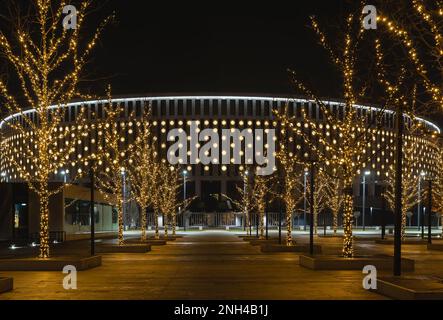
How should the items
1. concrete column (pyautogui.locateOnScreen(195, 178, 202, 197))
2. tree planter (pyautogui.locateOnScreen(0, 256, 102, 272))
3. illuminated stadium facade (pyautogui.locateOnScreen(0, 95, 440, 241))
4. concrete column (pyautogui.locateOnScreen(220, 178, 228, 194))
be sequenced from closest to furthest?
tree planter (pyautogui.locateOnScreen(0, 256, 102, 272)) → illuminated stadium facade (pyautogui.locateOnScreen(0, 95, 440, 241)) → concrete column (pyautogui.locateOnScreen(195, 178, 202, 197)) → concrete column (pyautogui.locateOnScreen(220, 178, 228, 194))

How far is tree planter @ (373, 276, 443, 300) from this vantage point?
47.9ft

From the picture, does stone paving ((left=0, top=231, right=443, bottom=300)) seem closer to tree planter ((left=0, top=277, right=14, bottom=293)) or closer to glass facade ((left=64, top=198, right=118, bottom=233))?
tree planter ((left=0, top=277, right=14, bottom=293))

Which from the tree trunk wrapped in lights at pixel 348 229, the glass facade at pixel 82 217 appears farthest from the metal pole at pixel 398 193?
the glass facade at pixel 82 217

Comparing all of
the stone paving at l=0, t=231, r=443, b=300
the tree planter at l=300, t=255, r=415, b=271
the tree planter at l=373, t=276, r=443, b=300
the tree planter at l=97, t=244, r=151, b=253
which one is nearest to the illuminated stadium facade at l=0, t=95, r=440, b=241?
the tree planter at l=97, t=244, r=151, b=253

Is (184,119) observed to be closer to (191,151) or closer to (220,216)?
(191,151)

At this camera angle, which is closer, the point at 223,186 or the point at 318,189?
the point at 318,189

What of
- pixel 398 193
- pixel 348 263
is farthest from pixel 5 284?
pixel 348 263

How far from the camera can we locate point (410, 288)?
50.7 ft

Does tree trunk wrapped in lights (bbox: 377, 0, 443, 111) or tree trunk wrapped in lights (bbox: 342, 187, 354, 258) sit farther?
tree trunk wrapped in lights (bbox: 342, 187, 354, 258)

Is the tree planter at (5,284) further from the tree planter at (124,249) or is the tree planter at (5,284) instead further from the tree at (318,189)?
the tree at (318,189)

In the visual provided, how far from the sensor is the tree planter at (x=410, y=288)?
14.6 meters

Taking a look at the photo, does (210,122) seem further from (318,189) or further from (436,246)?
(436,246)

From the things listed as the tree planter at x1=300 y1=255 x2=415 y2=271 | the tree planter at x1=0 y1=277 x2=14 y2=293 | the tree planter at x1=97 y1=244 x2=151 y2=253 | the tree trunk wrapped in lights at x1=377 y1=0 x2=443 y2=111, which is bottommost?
the tree planter at x1=97 y1=244 x2=151 y2=253
